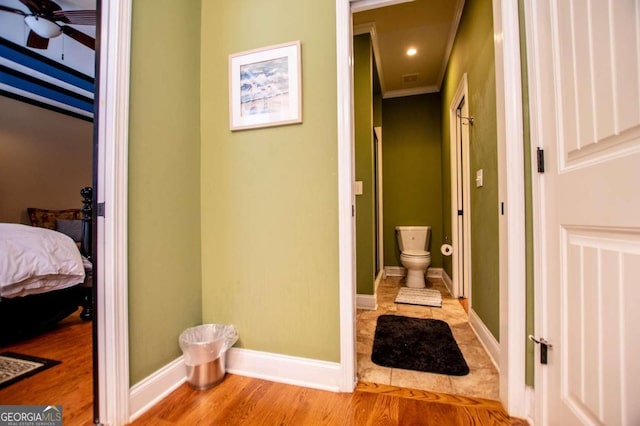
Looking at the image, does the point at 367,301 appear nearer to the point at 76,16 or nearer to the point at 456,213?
the point at 456,213

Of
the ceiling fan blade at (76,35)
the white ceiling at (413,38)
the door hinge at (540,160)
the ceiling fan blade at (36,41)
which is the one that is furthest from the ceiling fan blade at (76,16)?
the door hinge at (540,160)

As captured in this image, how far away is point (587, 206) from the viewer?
84cm

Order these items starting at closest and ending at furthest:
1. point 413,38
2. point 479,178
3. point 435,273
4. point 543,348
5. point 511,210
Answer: point 543,348, point 511,210, point 479,178, point 413,38, point 435,273

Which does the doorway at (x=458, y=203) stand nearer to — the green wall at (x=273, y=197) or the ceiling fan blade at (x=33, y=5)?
the green wall at (x=273, y=197)

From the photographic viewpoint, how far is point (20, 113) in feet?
12.6

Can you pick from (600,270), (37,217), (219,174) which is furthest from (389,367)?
Answer: (37,217)

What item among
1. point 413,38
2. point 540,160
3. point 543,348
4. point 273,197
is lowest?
point 543,348

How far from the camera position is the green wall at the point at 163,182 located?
4.20 ft

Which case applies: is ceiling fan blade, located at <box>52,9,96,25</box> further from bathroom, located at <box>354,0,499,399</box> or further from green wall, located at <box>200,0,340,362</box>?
bathroom, located at <box>354,0,499,399</box>

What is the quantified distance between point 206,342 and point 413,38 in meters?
3.40

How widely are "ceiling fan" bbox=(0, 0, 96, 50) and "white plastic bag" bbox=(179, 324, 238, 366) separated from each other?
2.36 metres

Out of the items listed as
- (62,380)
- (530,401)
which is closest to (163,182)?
(62,380)

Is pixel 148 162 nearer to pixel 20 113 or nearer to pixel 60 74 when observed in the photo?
pixel 60 74
